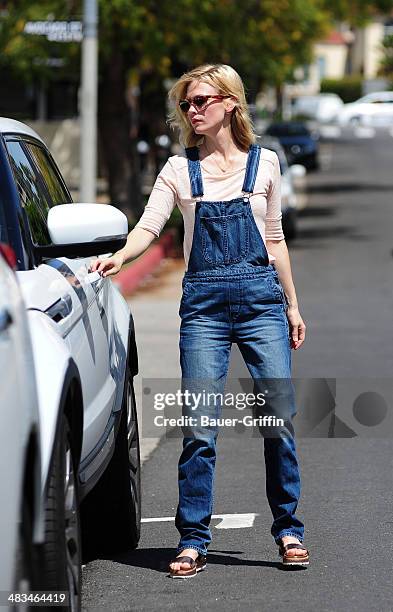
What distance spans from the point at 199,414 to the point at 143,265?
13.8 meters

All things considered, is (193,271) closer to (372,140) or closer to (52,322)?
(52,322)

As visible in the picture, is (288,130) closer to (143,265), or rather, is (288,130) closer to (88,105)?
(143,265)

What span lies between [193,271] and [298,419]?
11.6ft

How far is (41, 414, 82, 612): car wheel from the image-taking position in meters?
4.25

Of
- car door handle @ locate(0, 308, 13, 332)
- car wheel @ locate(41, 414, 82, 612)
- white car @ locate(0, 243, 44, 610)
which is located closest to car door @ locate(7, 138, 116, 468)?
car wheel @ locate(41, 414, 82, 612)

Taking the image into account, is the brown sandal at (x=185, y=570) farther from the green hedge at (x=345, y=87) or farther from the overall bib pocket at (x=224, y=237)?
the green hedge at (x=345, y=87)

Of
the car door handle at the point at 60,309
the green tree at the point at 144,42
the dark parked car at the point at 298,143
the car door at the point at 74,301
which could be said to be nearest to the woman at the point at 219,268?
the car door at the point at 74,301

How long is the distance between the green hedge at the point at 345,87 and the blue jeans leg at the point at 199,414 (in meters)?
109

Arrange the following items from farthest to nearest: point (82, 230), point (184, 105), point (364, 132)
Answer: point (364, 132) → point (184, 105) → point (82, 230)

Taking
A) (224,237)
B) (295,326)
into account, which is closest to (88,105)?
(295,326)

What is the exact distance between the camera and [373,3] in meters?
33.5

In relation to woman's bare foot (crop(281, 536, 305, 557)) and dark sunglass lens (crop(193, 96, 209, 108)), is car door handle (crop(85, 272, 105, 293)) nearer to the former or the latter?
dark sunglass lens (crop(193, 96, 209, 108))

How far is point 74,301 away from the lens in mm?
5266

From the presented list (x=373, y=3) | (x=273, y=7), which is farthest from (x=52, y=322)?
(x=373, y=3)
